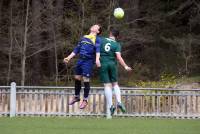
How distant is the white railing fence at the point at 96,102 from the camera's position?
21.1 meters

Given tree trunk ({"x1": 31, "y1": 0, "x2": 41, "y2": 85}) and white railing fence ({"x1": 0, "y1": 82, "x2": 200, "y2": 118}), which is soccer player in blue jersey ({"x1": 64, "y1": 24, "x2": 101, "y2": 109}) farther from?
tree trunk ({"x1": 31, "y1": 0, "x2": 41, "y2": 85})

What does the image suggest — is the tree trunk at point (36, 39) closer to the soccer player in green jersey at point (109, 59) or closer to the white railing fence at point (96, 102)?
the white railing fence at point (96, 102)

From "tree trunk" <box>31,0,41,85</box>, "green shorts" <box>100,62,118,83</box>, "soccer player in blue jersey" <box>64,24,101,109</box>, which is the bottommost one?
"green shorts" <box>100,62,118,83</box>

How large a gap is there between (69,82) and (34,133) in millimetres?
18579

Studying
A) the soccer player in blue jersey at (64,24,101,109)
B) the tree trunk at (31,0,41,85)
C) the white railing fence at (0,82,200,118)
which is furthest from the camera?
the tree trunk at (31,0,41,85)

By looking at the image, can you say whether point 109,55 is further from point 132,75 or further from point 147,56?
point 147,56

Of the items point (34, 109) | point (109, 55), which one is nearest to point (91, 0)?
point (34, 109)

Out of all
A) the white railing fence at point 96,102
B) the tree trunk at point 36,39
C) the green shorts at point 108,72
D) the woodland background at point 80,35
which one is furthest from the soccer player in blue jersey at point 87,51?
the tree trunk at point 36,39

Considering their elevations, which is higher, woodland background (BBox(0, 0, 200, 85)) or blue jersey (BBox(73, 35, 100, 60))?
woodland background (BBox(0, 0, 200, 85))

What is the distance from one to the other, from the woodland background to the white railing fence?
646 centimetres

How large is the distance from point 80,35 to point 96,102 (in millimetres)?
8875

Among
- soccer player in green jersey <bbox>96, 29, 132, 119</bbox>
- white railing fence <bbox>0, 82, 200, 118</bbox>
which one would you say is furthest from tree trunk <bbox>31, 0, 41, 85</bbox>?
soccer player in green jersey <bbox>96, 29, 132, 119</bbox>

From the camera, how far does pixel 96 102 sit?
21.2 metres

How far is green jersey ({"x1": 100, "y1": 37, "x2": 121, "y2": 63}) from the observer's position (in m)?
13.0
